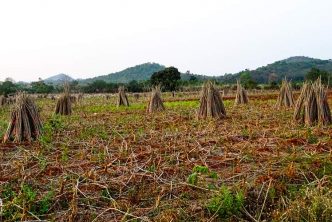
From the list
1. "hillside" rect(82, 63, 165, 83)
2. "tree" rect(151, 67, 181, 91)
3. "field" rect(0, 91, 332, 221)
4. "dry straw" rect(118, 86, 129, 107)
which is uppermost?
"hillside" rect(82, 63, 165, 83)

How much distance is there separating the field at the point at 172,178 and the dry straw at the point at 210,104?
3.72m

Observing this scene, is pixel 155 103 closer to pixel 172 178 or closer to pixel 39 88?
pixel 172 178

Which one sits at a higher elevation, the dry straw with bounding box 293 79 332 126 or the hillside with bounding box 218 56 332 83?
the hillside with bounding box 218 56 332 83

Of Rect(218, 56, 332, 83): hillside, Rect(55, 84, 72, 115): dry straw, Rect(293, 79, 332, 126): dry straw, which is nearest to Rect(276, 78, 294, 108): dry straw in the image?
Rect(293, 79, 332, 126): dry straw

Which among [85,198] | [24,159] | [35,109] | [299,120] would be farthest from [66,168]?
[299,120]

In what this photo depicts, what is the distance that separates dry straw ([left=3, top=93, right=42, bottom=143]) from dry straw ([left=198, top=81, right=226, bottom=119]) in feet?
15.8

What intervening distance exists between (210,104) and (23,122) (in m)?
5.26

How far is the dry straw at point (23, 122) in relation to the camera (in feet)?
26.8

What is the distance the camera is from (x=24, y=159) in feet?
19.9

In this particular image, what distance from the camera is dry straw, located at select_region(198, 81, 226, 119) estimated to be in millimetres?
11656

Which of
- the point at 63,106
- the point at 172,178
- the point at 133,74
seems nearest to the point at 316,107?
the point at 172,178

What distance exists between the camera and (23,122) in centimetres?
826

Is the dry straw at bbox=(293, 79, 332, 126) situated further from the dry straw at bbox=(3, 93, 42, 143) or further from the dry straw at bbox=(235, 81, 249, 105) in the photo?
the dry straw at bbox=(235, 81, 249, 105)

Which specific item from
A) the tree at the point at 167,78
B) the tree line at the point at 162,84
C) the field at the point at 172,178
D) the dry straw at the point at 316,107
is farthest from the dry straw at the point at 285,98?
the tree at the point at 167,78
